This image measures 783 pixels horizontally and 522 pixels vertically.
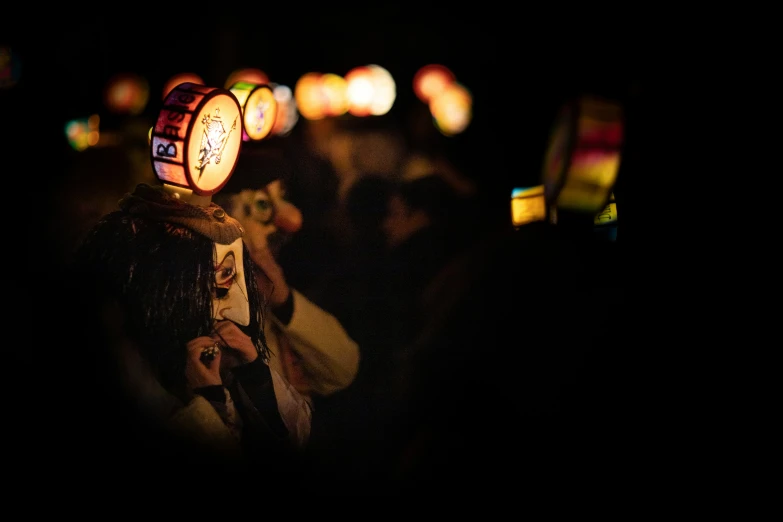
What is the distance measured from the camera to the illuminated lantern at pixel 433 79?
3820 mm

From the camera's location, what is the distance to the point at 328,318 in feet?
13.5

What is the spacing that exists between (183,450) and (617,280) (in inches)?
134

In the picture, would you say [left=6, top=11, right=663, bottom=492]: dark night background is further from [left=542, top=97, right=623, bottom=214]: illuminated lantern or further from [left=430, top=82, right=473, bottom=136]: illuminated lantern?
[left=542, top=97, right=623, bottom=214]: illuminated lantern

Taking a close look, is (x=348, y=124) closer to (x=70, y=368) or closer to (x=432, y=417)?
(x=432, y=417)

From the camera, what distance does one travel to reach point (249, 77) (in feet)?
13.2

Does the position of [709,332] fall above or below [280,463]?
above

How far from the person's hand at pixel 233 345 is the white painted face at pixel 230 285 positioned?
0.21ft

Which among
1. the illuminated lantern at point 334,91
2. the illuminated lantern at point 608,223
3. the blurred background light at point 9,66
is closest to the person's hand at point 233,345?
the illuminated lantern at point 334,91

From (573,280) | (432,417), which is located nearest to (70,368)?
(432,417)

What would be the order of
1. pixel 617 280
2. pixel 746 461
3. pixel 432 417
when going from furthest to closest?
1. pixel 432 417
2. pixel 617 280
3. pixel 746 461

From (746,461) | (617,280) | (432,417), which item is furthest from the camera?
(432,417)

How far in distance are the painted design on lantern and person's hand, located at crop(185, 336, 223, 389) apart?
1.41 meters

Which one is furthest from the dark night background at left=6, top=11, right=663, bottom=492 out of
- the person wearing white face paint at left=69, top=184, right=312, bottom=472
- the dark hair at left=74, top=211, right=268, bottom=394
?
the person wearing white face paint at left=69, top=184, right=312, bottom=472

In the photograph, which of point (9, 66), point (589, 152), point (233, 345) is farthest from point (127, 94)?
point (589, 152)
